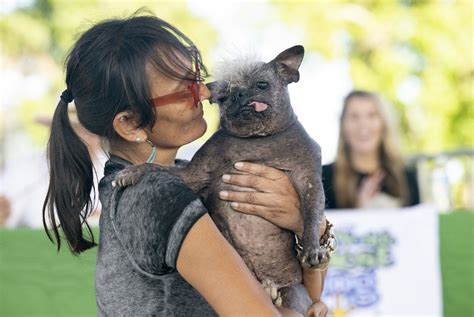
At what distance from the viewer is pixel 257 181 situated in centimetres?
229

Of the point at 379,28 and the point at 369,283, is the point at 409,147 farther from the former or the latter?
the point at 369,283

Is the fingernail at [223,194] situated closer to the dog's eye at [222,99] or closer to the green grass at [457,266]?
the dog's eye at [222,99]

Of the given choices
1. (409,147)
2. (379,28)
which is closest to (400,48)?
(379,28)

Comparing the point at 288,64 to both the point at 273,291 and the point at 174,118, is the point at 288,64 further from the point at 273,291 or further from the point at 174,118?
the point at 273,291

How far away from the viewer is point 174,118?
7.30 ft

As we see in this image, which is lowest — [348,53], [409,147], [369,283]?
[369,283]

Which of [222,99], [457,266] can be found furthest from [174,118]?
[457,266]

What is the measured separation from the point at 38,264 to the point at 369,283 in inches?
81.4

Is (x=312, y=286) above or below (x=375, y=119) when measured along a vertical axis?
below

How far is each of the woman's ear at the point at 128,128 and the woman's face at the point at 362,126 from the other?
11.9ft

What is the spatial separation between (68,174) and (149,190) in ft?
1.54

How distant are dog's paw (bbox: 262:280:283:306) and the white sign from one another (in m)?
2.69

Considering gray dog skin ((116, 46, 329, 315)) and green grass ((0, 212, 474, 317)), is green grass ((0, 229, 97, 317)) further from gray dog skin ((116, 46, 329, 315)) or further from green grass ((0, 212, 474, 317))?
gray dog skin ((116, 46, 329, 315))

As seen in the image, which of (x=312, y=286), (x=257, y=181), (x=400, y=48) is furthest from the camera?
(x=400, y=48)
